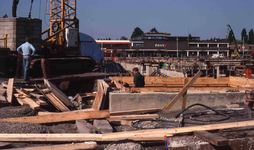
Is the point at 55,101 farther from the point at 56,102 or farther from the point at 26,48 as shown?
the point at 26,48

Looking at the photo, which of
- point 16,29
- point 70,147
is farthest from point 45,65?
point 70,147

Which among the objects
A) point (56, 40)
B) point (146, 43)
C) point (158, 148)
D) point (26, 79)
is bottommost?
point (158, 148)

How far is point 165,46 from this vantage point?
110375 mm

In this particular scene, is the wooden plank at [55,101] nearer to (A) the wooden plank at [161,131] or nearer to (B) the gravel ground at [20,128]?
(B) the gravel ground at [20,128]

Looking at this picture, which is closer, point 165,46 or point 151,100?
point 151,100

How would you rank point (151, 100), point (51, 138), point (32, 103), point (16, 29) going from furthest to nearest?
1. point (16, 29)
2. point (32, 103)
3. point (151, 100)
4. point (51, 138)

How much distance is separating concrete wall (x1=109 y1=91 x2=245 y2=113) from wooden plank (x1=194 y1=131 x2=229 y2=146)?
10.1ft

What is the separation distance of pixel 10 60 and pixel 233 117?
13650 mm

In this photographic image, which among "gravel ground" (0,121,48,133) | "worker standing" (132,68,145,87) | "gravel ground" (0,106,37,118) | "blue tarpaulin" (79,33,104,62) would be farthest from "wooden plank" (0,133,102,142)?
"blue tarpaulin" (79,33,104,62)

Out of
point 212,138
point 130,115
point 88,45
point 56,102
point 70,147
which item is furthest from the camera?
Result: point 88,45

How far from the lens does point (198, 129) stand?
19.5 feet

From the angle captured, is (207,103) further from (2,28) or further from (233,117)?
(2,28)

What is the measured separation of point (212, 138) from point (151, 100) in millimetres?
3623

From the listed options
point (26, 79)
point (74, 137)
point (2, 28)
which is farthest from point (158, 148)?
point (2, 28)
